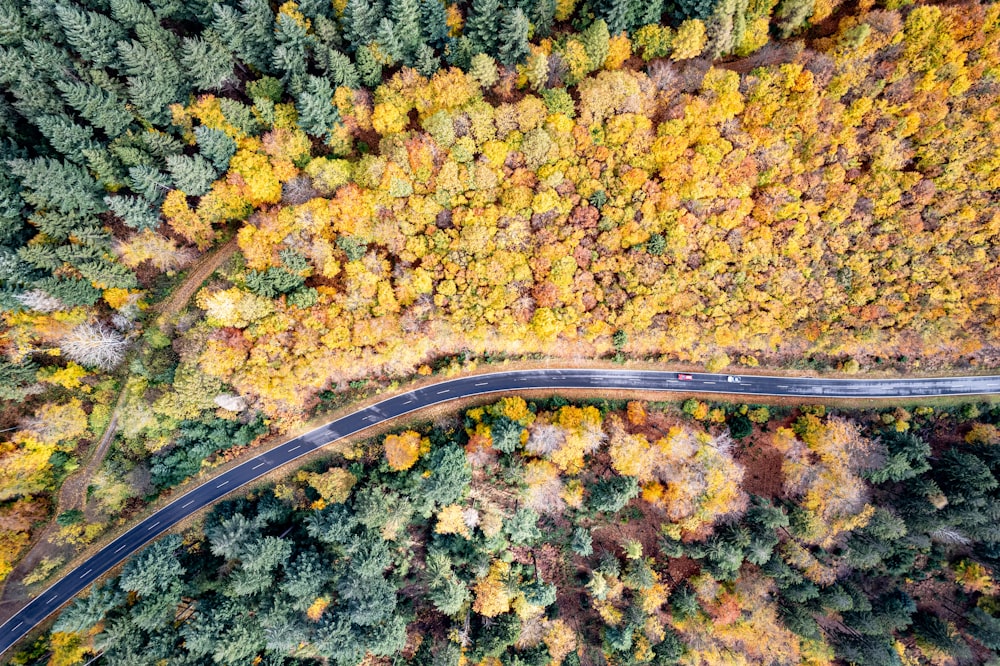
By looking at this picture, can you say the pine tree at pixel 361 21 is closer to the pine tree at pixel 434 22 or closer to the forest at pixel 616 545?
the pine tree at pixel 434 22

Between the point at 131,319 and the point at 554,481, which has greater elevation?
the point at 131,319

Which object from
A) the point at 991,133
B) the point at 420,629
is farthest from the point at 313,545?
the point at 991,133

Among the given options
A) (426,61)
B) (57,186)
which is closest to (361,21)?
(426,61)

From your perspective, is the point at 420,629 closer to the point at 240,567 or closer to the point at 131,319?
the point at 240,567

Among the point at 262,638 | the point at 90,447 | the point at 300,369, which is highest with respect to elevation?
the point at 300,369

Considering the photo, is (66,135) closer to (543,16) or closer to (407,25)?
(407,25)

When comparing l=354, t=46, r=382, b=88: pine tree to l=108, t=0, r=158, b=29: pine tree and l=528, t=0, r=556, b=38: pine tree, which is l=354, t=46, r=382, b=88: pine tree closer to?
l=528, t=0, r=556, b=38: pine tree
